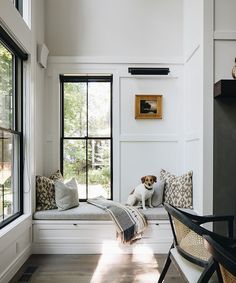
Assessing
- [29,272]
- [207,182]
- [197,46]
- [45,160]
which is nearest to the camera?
[29,272]

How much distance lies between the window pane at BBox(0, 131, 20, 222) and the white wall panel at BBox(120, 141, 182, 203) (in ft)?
5.19

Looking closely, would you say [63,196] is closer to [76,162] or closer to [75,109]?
[76,162]

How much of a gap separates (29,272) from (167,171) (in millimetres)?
2365

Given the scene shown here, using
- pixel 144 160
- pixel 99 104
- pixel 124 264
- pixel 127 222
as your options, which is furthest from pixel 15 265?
pixel 99 104

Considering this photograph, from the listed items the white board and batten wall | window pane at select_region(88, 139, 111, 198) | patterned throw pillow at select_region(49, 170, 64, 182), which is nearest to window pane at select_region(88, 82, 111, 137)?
the white board and batten wall

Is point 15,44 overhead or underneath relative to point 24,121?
overhead

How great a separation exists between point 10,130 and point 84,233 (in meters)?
1.56

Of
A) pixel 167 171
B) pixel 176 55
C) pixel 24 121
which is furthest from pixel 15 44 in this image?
pixel 167 171

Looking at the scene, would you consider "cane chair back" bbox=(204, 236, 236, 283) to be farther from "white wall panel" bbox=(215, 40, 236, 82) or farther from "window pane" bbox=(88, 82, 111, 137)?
"window pane" bbox=(88, 82, 111, 137)

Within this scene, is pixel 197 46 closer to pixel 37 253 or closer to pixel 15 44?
pixel 15 44

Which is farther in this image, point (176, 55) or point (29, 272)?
point (176, 55)

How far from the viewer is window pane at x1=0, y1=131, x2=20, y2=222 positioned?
3.46m

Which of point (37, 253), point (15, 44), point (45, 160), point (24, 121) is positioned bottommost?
point (37, 253)

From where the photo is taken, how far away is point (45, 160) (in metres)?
4.86
